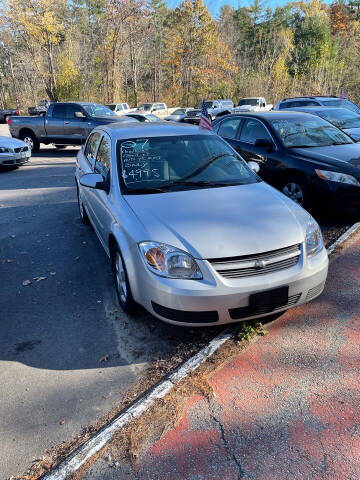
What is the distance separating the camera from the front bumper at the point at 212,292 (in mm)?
2766

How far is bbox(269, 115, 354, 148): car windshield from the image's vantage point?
6.20 m

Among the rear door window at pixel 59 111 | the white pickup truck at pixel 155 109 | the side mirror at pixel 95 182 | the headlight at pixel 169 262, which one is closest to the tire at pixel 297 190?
the side mirror at pixel 95 182

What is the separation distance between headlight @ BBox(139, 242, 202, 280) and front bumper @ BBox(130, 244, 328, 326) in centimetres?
5

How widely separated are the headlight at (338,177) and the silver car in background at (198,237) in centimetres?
179

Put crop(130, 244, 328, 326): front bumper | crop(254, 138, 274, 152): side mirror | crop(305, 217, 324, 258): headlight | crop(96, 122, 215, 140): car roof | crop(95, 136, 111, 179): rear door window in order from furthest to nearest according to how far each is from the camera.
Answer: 1. crop(254, 138, 274, 152): side mirror
2. crop(96, 122, 215, 140): car roof
3. crop(95, 136, 111, 179): rear door window
4. crop(305, 217, 324, 258): headlight
5. crop(130, 244, 328, 326): front bumper

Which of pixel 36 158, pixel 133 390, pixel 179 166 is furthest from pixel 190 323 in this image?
pixel 36 158

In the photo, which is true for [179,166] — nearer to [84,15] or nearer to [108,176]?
[108,176]

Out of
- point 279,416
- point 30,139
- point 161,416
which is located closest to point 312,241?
point 279,416

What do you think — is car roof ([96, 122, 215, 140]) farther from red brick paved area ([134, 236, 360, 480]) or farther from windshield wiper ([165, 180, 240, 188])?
red brick paved area ([134, 236, 360, 480])

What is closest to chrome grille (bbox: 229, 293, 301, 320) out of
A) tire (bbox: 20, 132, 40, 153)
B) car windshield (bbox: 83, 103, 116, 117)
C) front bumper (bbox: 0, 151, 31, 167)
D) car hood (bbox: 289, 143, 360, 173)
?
car hood (bbox: 289, 143, 360, 173)

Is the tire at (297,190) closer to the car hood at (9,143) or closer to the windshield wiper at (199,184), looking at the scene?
the windshield wiper at (199,184)

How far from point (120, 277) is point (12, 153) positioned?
9.32m

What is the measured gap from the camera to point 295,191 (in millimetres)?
5871

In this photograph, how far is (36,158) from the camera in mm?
14008
